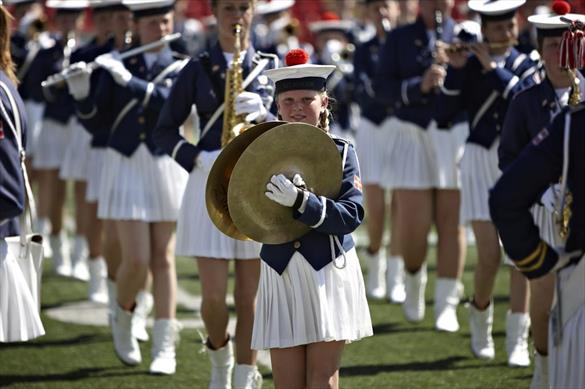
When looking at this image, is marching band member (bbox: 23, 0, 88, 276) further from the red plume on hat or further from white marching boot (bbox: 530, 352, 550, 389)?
the red plume on hat

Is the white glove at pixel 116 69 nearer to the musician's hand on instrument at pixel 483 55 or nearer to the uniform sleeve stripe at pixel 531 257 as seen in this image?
the musician's hand on instrument at pixel 483 55

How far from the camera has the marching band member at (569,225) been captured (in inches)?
162

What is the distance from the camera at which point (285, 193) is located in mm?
4754

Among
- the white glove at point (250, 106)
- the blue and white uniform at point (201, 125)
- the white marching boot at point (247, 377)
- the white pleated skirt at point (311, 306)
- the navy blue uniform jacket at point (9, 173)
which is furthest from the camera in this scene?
the blue and white uniform at point (201, 125)

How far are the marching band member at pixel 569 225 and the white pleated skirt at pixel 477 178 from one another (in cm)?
331

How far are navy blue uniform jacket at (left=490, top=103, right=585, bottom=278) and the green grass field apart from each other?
9.48ft

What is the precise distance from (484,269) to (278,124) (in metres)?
3.17

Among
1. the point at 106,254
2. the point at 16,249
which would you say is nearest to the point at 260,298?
the point at 16,249

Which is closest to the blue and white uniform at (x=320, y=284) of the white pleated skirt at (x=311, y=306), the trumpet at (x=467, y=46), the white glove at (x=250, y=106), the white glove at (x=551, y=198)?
the white pleated skirt at (x=311, y=306)

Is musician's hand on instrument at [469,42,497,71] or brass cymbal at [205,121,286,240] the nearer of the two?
brass cymbal at [205,121,286,240]

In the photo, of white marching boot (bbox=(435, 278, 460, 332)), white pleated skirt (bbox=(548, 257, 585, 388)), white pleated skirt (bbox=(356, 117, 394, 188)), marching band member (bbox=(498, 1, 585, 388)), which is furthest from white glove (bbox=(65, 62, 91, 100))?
white pleated skirt (bbox=(548, 257, 585, 388))

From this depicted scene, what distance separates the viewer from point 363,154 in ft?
36.1

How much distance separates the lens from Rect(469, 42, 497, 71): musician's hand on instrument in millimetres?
7422

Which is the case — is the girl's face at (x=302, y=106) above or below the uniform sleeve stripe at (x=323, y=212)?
above
